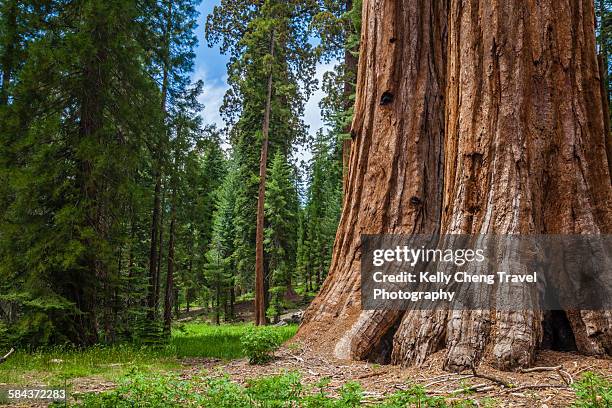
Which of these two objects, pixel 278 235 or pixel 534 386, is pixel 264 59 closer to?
pixel 278 235

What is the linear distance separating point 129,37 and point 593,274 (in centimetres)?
1022

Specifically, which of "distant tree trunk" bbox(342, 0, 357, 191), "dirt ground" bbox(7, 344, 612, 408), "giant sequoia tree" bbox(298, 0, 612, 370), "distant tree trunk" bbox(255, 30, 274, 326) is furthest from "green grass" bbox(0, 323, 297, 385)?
"distant tree trunk" bbox(255, 30, 274, 326)

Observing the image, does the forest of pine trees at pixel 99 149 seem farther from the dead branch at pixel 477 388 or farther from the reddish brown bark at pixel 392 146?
the dead branch at pixel 477 388

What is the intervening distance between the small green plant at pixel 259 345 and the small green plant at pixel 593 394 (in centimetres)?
344

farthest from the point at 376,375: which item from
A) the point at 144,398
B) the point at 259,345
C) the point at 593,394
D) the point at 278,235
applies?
the point at 278,235

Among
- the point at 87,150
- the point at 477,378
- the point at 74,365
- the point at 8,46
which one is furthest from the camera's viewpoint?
the point at 8,46

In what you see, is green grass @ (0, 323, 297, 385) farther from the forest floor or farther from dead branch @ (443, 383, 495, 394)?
dead branch @ (443, 383, 495, 394)

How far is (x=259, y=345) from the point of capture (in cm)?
568

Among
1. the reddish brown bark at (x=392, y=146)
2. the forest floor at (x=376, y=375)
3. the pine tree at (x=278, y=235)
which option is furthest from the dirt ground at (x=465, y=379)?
the pine tree at (x=278, y=235)

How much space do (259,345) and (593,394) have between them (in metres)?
3.73

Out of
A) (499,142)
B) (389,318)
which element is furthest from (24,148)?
Result: (499,142)

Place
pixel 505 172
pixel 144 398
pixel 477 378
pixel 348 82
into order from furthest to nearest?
pixel 348 82 → pixel 505 172 → pixel 477 378 → pixel 144 398

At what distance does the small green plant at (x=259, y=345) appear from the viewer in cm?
569

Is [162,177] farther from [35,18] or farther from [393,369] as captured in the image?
[393,369]
